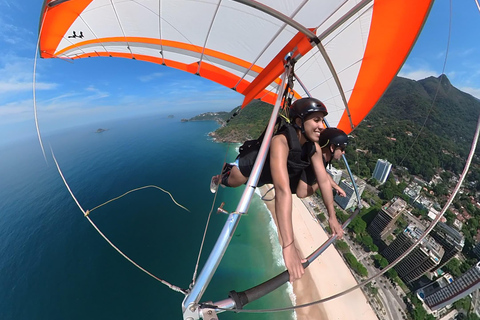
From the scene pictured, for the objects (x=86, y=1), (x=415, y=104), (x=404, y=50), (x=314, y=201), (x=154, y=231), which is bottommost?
(x=154, y=231)

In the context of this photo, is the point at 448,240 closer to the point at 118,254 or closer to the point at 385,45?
the point at 385,45

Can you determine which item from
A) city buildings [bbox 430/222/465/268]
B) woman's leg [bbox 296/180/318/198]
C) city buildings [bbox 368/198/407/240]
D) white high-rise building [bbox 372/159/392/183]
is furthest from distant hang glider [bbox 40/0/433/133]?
white high-rise building [bbox 372/159/392/183]

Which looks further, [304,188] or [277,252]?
[277,252]

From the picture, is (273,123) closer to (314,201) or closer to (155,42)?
(155,42)

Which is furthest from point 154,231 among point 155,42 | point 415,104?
point 415,104

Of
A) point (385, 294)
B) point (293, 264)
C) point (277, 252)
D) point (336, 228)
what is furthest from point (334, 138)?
point (385, 294)
